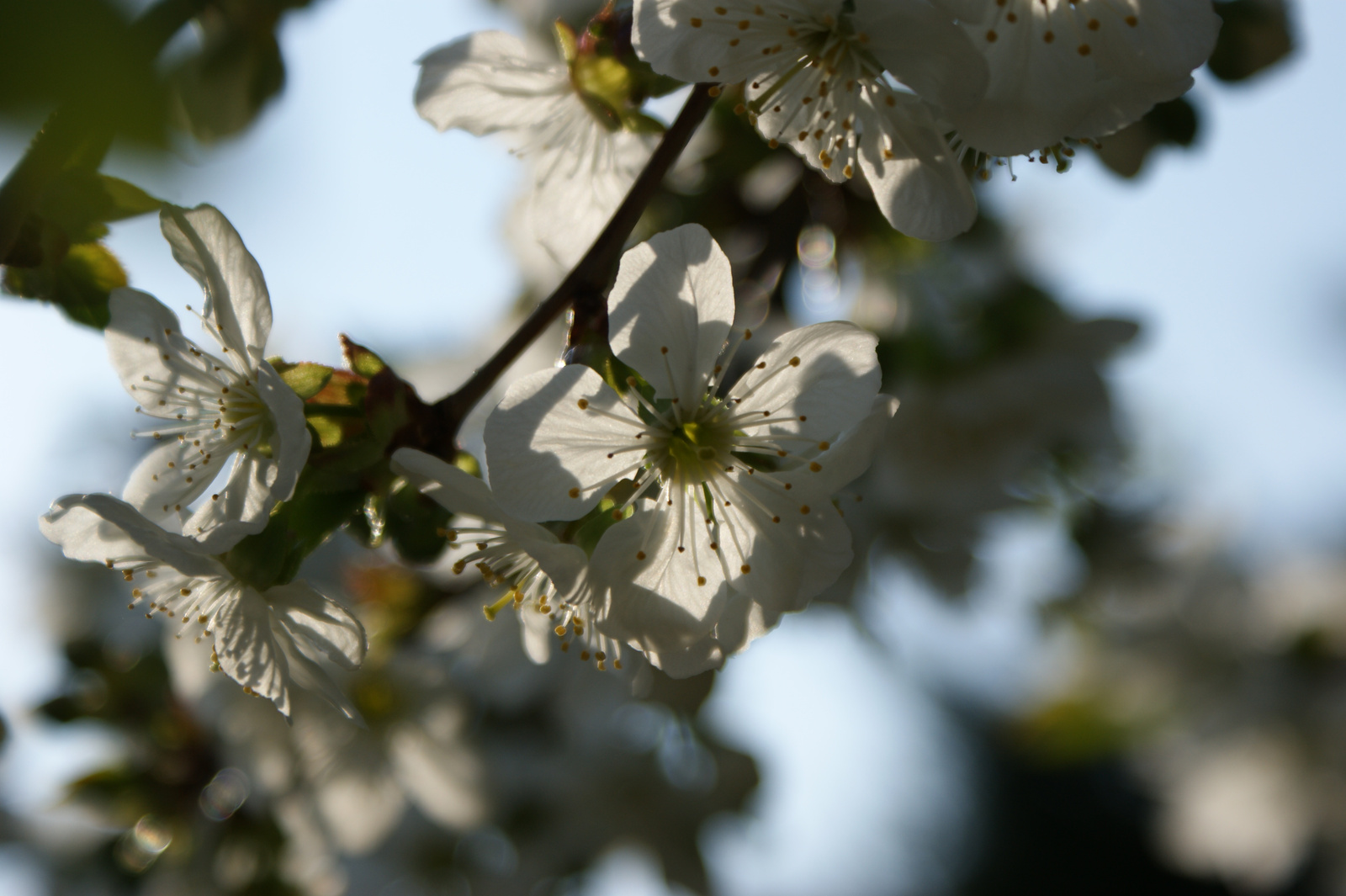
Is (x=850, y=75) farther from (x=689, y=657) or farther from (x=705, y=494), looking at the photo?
(x=689, y=657)

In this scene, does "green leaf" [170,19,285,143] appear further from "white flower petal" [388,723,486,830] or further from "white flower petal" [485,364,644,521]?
"white flower petal" [388,723,486,830]

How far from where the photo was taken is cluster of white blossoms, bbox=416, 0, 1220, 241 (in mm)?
807

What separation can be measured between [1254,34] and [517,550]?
1.07 metres

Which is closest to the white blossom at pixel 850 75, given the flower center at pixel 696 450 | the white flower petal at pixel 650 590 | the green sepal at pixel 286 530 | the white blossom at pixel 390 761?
the flower center at pixel 696 450

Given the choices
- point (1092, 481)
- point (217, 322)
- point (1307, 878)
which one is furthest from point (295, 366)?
point (1307, 878)

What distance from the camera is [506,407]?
840 mm

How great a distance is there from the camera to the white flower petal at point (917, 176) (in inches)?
35.0

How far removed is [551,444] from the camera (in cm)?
87

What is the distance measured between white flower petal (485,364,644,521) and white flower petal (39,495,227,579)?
253 mm

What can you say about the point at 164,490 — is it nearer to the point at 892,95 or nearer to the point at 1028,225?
the point at 892,95

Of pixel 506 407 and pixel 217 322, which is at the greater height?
pixel 217 322

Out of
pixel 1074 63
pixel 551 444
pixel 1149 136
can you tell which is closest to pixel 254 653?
pixel 551 444

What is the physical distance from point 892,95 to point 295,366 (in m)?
0.59

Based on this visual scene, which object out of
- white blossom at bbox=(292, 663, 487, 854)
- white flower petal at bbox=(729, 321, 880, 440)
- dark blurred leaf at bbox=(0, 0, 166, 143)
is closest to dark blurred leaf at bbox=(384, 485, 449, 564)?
white flower petal at bbox=(729, 321, 880, 440)
